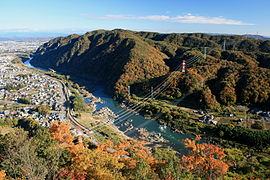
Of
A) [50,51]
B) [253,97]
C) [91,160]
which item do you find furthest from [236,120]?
[50,51]

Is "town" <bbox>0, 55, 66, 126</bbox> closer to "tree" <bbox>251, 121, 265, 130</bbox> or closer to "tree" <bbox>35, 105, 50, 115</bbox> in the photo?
"tree" <bbox>35, 105, 50, 115</bbox>

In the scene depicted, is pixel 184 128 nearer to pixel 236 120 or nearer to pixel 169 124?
pixel 169 124

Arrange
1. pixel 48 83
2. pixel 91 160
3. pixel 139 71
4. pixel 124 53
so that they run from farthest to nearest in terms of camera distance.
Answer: pixel 124 53
pixel 48 83
pixel 139 71
pixel 91 160

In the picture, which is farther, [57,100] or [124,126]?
[57,100]

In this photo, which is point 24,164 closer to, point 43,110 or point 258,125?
point 43,110

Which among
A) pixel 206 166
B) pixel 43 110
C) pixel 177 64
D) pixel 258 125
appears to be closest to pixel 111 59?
pixel 177 64

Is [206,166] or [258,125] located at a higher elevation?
[206,166]

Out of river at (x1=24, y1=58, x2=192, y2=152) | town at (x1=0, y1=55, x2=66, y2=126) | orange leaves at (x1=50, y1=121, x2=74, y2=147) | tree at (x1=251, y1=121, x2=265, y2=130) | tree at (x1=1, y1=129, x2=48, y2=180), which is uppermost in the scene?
tree at (x1=1, y1=129, x2=48, y2=180)

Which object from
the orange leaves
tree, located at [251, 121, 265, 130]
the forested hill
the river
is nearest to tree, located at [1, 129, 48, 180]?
the orange leaves
